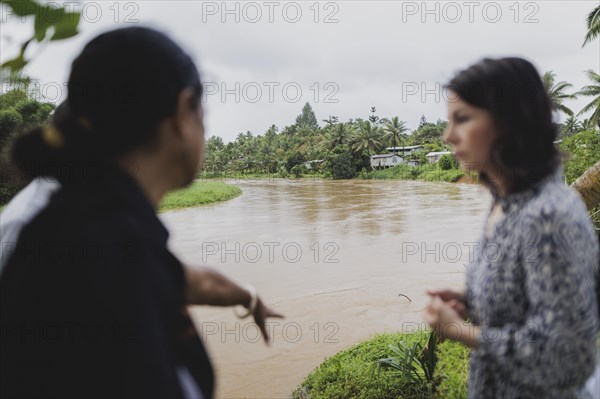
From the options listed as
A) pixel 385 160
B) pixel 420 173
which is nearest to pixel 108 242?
pixel 420 173

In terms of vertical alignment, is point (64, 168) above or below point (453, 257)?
above

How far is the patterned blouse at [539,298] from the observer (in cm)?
88

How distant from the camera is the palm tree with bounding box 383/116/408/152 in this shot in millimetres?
46062

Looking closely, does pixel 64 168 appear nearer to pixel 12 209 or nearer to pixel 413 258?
pixel 12 209

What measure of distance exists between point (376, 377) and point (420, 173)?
38.1m

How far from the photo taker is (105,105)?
0.62 meters

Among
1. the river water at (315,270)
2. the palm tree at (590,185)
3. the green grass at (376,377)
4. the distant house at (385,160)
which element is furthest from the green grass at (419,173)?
the palm tree at (590,185)

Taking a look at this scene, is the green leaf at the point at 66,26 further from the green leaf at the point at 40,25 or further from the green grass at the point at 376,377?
the green grass at the point at 376,377

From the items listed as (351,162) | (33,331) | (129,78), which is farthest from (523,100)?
(351,162)

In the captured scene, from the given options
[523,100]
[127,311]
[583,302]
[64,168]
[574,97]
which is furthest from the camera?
[574,97]

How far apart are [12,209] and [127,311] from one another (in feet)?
2.51

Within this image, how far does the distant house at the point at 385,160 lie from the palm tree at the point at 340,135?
11.1 ft

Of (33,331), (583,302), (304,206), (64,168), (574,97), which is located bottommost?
(304,206)

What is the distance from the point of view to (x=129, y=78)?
0.62 m
